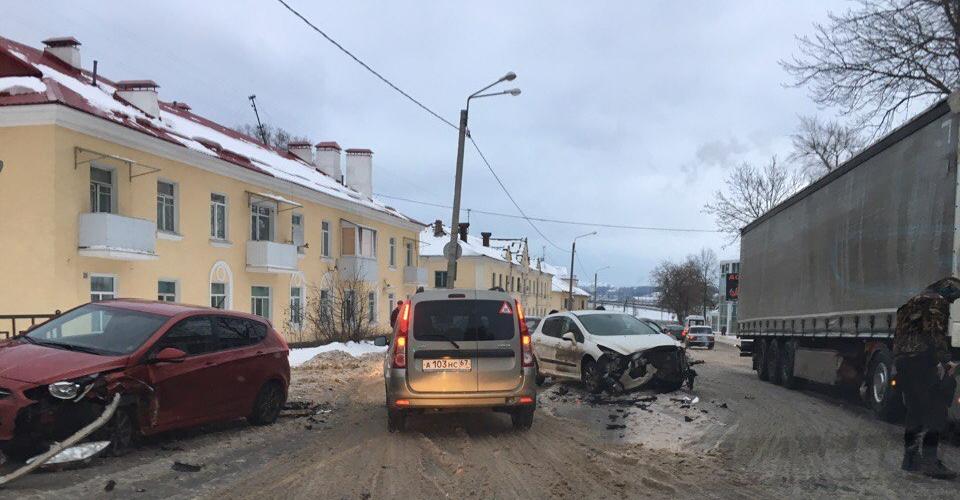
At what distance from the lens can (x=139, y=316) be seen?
7395mm

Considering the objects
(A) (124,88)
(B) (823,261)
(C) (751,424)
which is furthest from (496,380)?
(A) (124,88)

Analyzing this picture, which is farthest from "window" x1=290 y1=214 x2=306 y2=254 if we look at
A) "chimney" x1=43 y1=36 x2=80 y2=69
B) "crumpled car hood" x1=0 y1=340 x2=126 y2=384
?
"crumpled car hood" x1=0 y1=340 x2=126 y2=384

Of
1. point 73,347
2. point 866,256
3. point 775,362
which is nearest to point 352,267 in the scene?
point 775,362

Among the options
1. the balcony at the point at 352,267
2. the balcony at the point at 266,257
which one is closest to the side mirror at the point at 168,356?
the balcony at the point at 266,257

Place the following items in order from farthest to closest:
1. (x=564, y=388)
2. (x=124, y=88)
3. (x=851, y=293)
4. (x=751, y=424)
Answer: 1. (x=124, y=88)
2. (x=564, y=388)
3. (x=851, y=293)
4. (x=751, y=424)

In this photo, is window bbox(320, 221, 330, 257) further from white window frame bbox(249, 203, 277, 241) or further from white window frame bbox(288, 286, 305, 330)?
white window frame bbox(249, 203, 277, 241)

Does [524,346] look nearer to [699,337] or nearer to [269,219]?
[269,219]

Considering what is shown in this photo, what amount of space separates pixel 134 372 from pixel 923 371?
7254 mm

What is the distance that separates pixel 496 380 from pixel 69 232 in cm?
1340

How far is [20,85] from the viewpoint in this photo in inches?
664

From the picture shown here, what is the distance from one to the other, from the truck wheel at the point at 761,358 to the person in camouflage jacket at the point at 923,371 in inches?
348

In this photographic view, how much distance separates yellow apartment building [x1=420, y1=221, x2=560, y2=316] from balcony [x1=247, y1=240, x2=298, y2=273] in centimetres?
2045

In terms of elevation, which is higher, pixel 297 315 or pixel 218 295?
pixel 218 295

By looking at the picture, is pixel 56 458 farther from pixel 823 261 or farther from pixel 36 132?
pixel 36 132
